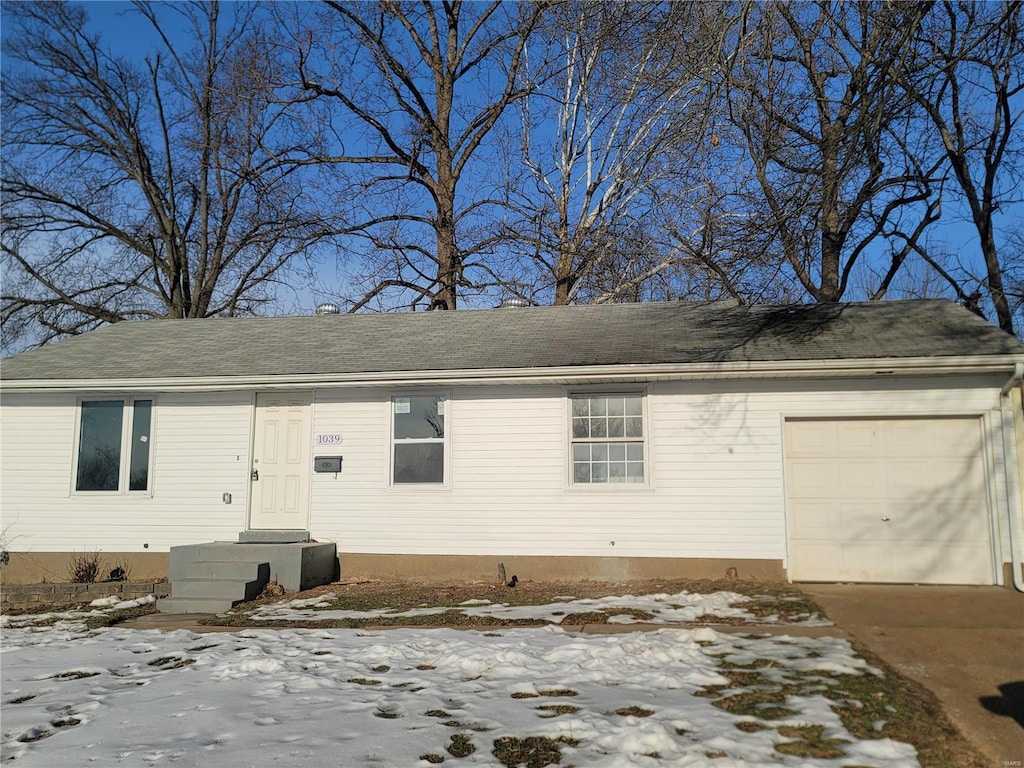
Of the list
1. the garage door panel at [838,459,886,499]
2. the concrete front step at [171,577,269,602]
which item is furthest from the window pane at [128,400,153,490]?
the garage door panel at [838,459,886,499]

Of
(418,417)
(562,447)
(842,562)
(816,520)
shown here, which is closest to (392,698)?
(562,447)

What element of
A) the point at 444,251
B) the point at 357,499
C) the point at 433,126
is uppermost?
the point at 433,126

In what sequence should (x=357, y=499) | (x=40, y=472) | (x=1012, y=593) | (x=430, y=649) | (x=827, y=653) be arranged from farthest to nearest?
(x=40, y=472) < (x=357, y=499) < (x=1012, y=593) < (x=430, y=649) < (x=827, y=653)

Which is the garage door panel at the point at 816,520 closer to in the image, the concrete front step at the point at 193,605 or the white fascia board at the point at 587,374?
the white fascia board at the point at 587,374

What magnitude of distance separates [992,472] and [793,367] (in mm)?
2862

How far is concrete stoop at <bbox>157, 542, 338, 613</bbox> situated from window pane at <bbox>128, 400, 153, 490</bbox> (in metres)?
1.94

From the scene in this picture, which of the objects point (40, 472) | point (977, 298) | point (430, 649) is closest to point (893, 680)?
point (430, 649)

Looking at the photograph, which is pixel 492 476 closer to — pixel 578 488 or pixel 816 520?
pixel 578 488

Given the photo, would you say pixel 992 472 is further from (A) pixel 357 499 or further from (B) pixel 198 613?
(B) pixel 198 613

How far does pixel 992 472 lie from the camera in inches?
405

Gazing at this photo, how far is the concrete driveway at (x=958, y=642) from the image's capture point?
533 cm

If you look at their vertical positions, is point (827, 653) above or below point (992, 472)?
below

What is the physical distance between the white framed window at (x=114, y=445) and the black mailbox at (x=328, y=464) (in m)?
2.89

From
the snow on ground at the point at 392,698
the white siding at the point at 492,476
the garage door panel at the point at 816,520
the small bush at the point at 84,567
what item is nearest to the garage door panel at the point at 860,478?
the garage door panel at the point at 816,520
